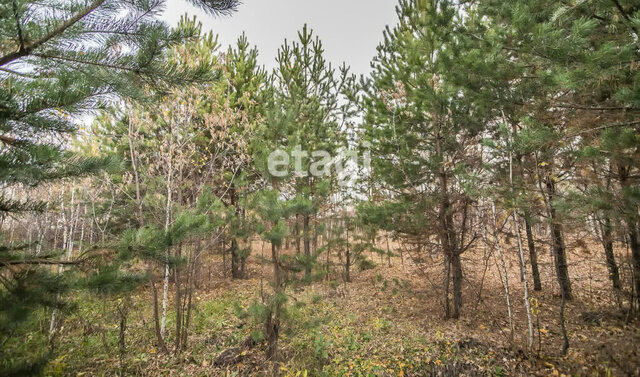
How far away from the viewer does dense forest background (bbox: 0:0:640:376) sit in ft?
6.01

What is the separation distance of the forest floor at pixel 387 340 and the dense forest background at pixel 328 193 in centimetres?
5

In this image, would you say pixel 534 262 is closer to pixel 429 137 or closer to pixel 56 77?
pixel 429 137

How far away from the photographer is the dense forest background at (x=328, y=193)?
6.01 feet

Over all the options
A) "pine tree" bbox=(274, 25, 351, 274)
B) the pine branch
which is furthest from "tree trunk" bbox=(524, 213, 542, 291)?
the pine branch

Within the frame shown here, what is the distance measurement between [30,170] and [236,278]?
9.46 m

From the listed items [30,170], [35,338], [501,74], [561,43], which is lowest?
[35,338]

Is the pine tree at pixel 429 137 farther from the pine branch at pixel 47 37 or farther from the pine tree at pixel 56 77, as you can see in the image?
the pine branch at pixel 47 37

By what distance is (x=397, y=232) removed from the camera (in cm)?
661

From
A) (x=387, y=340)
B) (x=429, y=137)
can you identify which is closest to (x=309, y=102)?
(x=429, y=137)

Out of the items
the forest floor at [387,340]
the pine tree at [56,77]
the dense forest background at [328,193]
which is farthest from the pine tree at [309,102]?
the pine tree at [56,77]

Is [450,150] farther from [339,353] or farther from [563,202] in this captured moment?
[339,353]

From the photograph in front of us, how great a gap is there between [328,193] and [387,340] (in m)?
3.53

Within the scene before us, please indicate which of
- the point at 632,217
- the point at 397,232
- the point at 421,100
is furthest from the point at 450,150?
the point at 632,217

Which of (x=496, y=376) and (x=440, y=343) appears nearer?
(x=496, y=376)
